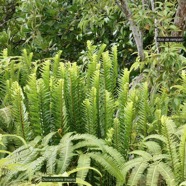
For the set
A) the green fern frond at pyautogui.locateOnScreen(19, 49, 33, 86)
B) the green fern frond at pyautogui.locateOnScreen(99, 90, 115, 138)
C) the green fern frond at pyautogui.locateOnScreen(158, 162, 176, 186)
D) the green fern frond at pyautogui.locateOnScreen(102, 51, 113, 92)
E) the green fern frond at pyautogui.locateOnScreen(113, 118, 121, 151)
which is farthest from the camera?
the green fern frond at pyautogui.locateOnScreen(19, 49, 33, 86)

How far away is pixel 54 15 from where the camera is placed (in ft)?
15.4

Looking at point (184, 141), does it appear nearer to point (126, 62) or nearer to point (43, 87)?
point (43, 87)

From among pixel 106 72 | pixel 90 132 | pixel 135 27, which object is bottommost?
pixel 90 132

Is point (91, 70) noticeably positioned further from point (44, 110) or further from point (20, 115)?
point (20, 115)

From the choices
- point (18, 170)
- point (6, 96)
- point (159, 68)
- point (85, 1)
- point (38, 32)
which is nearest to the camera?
point (18, 170)

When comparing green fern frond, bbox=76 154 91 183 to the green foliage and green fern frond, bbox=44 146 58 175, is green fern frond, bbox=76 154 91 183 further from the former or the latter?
green fern frond, bbox=44 146 58 175

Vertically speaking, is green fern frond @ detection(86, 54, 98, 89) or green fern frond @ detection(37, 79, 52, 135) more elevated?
green fern frond @ detection(86, 54, 98, 89)

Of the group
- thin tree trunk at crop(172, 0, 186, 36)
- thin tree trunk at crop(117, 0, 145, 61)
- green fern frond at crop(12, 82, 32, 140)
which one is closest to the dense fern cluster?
green fern frond at crop(12, 82, 32, 140)

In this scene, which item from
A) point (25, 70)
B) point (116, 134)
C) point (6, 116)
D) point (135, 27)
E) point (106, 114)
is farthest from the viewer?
point (135, 27)

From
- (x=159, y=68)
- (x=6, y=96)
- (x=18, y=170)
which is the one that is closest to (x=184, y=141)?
(x=18, y=170)

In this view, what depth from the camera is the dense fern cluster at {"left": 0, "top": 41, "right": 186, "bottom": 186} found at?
6.36ft

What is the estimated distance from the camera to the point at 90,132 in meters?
2.27

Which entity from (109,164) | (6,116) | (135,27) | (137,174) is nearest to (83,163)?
(109,164)

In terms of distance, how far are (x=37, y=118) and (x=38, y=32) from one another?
2.36m
